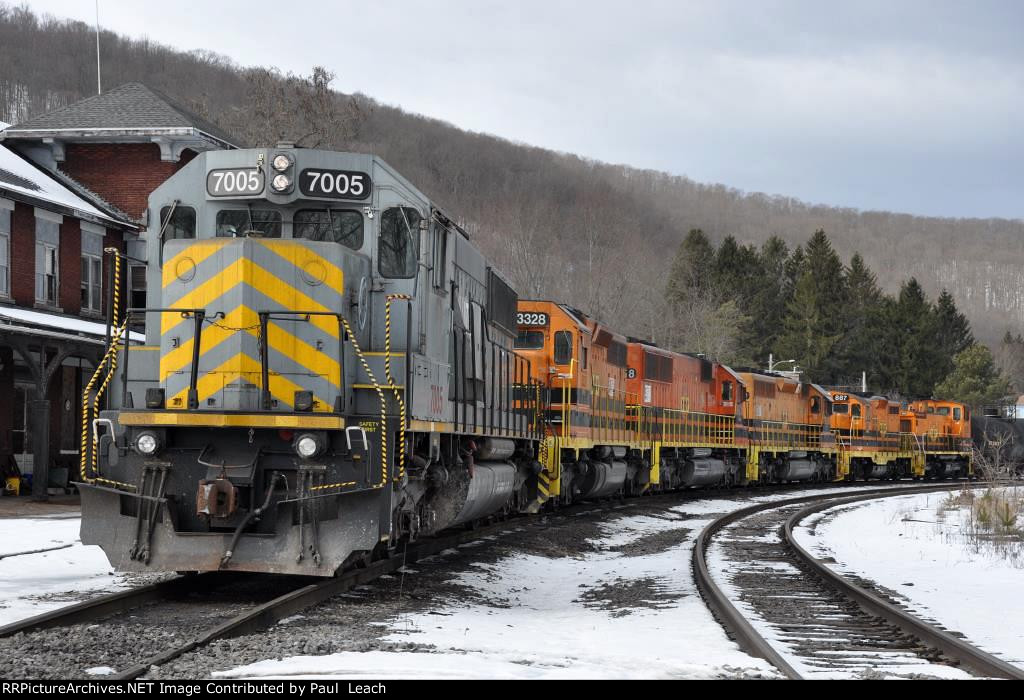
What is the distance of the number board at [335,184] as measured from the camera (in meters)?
10.4

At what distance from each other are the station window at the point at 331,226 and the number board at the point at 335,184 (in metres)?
0.19

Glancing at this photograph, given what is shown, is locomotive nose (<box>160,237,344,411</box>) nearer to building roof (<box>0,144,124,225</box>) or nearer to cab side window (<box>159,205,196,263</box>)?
cab side window (<box>159,205,196,263</box>)

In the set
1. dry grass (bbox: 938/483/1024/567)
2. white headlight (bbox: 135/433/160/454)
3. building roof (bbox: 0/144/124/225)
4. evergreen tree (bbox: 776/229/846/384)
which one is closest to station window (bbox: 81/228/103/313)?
building roof (bbox: 0/144/124/225)

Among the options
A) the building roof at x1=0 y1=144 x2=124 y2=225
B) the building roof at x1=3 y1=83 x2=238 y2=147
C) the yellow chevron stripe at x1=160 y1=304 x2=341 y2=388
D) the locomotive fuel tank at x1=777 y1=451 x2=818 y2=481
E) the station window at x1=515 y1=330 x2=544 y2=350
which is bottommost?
the locomotive fuel tank at x1=777 y1=451 x2=818 y2=481

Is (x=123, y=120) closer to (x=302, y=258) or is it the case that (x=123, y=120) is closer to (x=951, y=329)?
(x=302, y=258)

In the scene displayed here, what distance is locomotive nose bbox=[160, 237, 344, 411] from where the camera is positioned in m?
9.84

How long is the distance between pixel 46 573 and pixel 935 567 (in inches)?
412

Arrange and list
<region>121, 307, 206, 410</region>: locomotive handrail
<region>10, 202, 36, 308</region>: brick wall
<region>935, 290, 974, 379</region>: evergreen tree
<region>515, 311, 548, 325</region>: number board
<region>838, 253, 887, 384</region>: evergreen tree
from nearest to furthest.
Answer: <region>121, 307, 206, 410</region>: locomotive handrail < <region>515, 311, 548, 325</region>: number board < <region>10, 202, 36, 308</region>: brick wall < <region>838, 253, 887, 384</region>: evergreen tree < <region>935, 290, 974, 379</region>: evergreen tree

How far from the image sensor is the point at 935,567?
47.8 feet

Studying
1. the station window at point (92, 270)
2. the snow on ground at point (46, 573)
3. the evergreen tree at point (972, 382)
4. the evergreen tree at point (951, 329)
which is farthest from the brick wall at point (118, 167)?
the evergreen tree at point (951, 329)

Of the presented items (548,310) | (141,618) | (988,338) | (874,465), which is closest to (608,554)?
(548,310)

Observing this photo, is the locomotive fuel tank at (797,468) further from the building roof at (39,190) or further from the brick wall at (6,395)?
the brick wall at (6,395)

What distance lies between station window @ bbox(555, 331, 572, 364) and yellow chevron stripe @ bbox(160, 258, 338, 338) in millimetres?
11385
